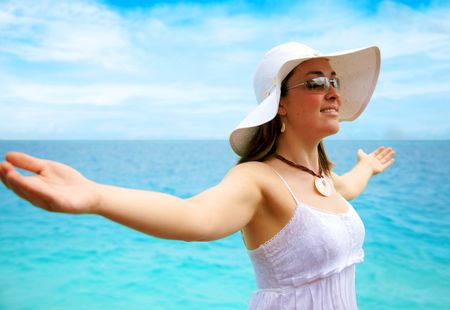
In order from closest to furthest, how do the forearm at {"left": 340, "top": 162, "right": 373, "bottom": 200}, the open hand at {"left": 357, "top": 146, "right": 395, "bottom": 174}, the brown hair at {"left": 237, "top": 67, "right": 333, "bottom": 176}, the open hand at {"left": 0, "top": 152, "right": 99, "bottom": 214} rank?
the open hand at {"left": 0, "top": 152, "right": 99, "bottom": 214}
the brown hair at {"left": 237, "top": 67, "right": 333, "bottom": 176}
the forearm at {"left": 340, "top": 162, "right": 373, "bottom": 200}
the open hand at {"left": 357, "top": 146, "right": 395, "bottom": 174}

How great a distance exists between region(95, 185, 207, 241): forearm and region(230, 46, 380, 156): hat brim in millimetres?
577

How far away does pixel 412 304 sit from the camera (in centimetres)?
696

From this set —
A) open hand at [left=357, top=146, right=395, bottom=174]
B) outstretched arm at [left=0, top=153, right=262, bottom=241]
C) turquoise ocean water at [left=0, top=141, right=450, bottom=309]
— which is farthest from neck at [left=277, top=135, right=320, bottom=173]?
turquoise ocean water at [left=0, top=141, right=450, bottom=309]

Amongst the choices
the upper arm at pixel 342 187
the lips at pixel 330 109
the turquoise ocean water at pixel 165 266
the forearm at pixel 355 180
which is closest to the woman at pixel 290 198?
the lips at pixel 330 109

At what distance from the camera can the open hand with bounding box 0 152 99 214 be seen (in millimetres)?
1226

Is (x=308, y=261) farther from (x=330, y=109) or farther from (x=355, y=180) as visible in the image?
(x=355, y=180)

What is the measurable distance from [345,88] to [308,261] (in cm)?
103

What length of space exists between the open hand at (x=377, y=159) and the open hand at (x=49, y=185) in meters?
2.35

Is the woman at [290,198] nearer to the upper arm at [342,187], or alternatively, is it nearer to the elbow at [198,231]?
the elbow at [198,231]

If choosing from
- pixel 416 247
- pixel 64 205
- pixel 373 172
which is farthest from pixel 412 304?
pixel 64 205

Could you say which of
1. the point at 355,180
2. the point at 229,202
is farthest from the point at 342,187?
the point at 229,202

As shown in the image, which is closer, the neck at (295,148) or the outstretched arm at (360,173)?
the neck at (295,148)

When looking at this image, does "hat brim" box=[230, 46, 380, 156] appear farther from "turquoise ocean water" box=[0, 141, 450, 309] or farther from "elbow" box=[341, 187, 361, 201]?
"turquoise ocean water" box=[0, 141, 450, 309]

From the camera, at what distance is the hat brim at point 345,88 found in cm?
205
